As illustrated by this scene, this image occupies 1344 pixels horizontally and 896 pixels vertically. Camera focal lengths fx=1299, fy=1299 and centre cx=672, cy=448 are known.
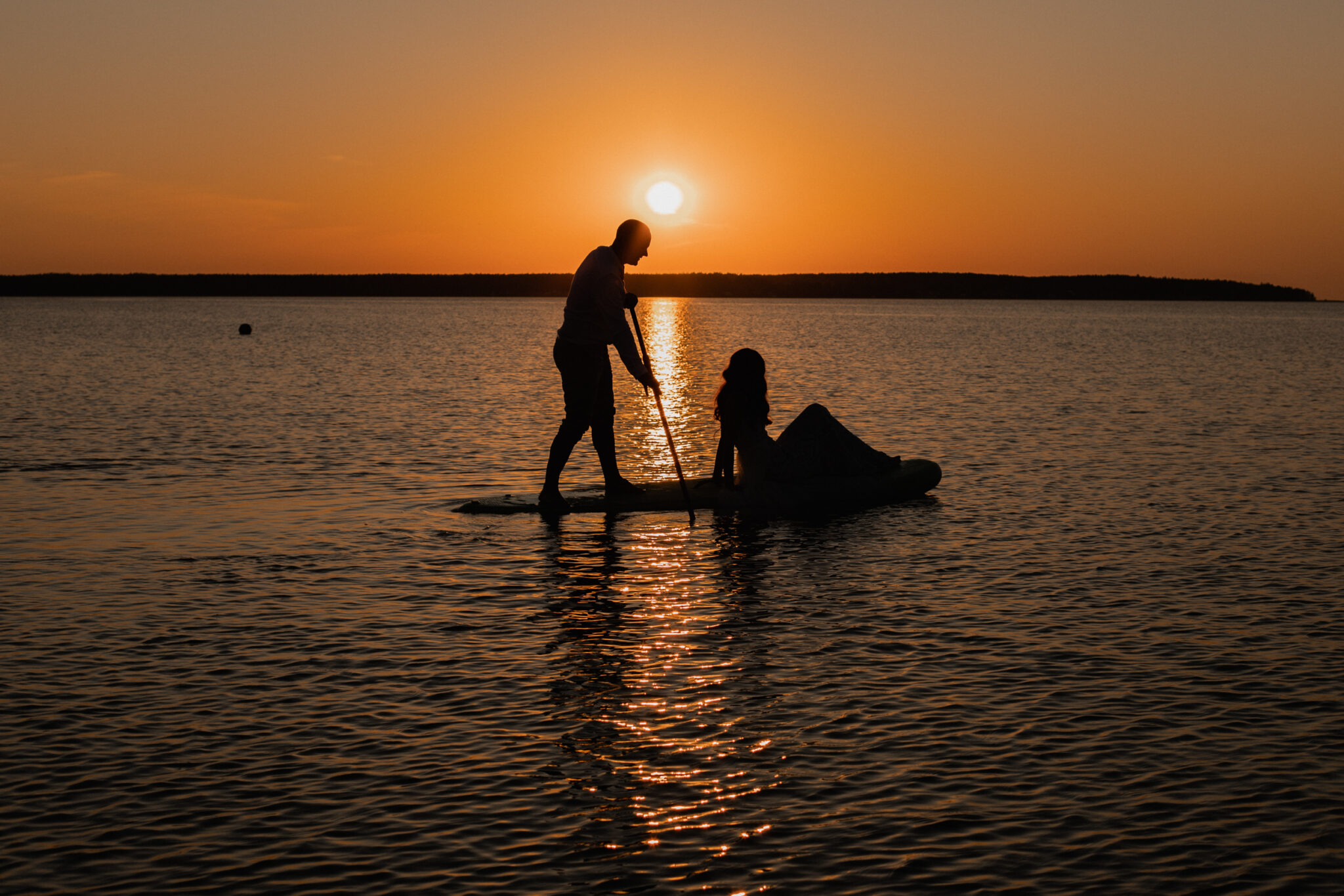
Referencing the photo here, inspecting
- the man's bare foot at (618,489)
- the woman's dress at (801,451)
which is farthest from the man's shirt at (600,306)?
the woman's dress at (801,451)

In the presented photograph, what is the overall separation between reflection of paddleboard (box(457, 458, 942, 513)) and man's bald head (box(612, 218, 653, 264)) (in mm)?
2703

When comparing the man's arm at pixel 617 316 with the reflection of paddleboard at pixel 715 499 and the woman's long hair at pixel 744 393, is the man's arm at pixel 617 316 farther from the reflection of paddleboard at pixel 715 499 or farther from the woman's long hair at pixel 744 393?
the reflection of paddleboard at pixel 715 499

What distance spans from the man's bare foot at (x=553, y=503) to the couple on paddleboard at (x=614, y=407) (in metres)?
0.01

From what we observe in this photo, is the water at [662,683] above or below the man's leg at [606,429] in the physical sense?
below

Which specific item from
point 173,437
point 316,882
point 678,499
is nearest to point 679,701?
point 316,882

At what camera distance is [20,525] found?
13.7 meters

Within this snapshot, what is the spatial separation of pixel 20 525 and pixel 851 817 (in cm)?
1097

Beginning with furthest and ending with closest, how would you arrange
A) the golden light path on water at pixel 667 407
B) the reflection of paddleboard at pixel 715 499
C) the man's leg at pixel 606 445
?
the golden light path on water at pixel 667 407 < the reflection of paddleboard at pixel 715 499 < the man's leg at pixel 606 445

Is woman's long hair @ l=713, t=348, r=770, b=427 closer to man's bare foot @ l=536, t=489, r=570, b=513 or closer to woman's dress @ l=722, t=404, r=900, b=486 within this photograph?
woman's dress @ l=722, t=404, r=900, b=486

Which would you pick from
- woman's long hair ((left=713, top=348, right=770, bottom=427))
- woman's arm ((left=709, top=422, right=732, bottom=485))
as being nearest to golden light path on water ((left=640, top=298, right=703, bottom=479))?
woman's arm ((left=709, top=422, right=732, bottom=485))

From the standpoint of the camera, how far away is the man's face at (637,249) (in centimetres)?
1398

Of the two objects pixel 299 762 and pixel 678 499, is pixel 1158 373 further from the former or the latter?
pixel 299 762

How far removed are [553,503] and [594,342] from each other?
6.03ft

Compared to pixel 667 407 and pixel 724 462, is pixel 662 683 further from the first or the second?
pixel 667 407
